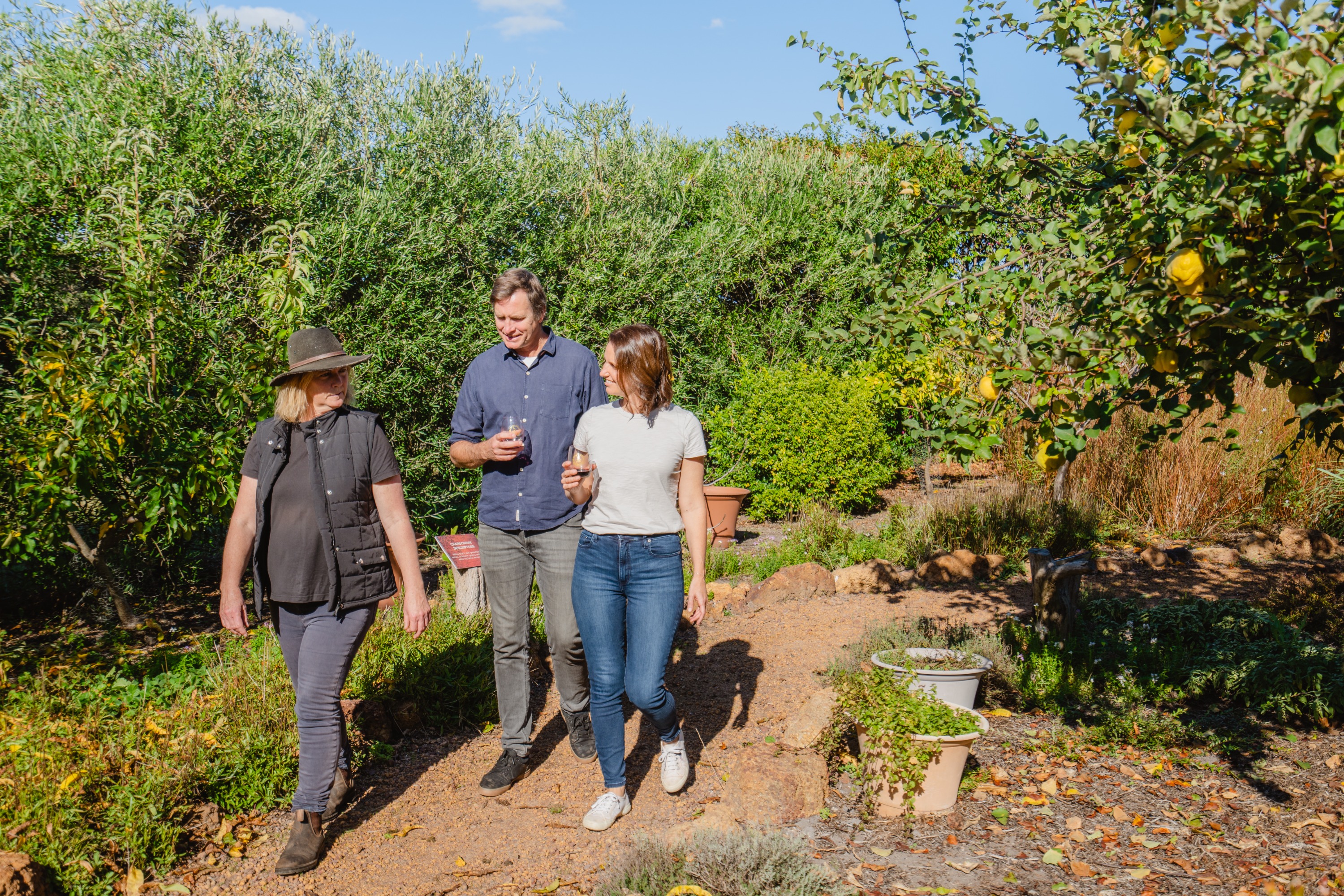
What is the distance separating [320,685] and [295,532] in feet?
1.78

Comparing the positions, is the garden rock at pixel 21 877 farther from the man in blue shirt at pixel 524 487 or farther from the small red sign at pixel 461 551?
the small red sign at pixel 461 551

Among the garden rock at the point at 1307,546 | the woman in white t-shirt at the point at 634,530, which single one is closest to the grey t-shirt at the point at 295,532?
the woman in white t-shirt at the point at 634,530

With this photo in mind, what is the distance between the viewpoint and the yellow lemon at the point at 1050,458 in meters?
2.64

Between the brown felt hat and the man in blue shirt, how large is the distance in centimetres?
64

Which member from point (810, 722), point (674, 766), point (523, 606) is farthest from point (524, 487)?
point (810, 722)

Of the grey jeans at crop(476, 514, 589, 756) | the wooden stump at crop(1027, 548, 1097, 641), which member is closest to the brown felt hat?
the grey jeans at crop(476, 514, 589, 756)

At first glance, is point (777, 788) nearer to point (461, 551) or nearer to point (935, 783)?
point (935, 783)

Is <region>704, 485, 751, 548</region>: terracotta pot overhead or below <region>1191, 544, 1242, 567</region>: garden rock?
overhead

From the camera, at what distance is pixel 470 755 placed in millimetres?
4125

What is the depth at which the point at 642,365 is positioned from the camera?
10.6ft

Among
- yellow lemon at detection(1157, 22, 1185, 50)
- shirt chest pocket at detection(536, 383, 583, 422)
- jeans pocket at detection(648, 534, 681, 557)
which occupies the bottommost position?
jeans pocket at detection(648, 534, 681, 557)

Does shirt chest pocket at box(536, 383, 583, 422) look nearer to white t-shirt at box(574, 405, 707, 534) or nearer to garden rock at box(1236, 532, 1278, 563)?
white t-shirt at box(574, 405, 707, 534)

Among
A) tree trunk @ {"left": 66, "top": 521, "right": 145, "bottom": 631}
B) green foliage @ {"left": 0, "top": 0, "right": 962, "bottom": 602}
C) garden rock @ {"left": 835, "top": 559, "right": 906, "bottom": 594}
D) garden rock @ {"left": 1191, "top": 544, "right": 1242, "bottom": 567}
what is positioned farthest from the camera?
garden rock @ {"left": 1191, "top": 544, "right": 1242, "bottom": 567}

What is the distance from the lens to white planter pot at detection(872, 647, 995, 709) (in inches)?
153
